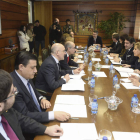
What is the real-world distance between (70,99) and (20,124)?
0.62m

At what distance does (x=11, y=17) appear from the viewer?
5465 mm

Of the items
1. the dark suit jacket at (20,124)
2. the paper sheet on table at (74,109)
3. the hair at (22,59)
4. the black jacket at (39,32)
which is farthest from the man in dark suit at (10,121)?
the black jacket at (39,32)

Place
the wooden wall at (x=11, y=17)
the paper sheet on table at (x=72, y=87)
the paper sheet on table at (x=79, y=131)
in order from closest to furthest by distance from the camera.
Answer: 1. the paper sheet on table at (x=79, y=131)
2. the paper sheet on table at (x=72, y=87)
3. the wooden wall at (x=11, y=17)

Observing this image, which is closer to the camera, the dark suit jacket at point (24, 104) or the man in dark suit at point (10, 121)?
the man in dark suit at point (10, 121)

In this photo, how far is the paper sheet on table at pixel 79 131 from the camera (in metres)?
1.17

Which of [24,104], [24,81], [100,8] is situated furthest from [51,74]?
[100,8]

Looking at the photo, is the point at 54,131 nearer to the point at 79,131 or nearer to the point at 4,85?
the point at 79,131

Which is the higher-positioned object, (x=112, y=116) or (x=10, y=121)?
(x=10, y=121)

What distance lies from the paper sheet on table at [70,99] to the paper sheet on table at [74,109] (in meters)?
0.06

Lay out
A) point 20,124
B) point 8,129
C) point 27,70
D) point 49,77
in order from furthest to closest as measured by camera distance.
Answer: point 49,77 → point 27,70 → point 20,124 → point 8,129

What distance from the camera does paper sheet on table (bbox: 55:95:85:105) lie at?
1.69 meters

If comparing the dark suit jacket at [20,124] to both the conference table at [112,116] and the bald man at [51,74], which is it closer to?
the conference table at [112,116]

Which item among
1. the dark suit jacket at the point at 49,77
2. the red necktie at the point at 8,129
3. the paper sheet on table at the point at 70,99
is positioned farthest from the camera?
the dark suit jacket at the point at 49,77

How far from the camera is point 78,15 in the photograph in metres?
8.19
